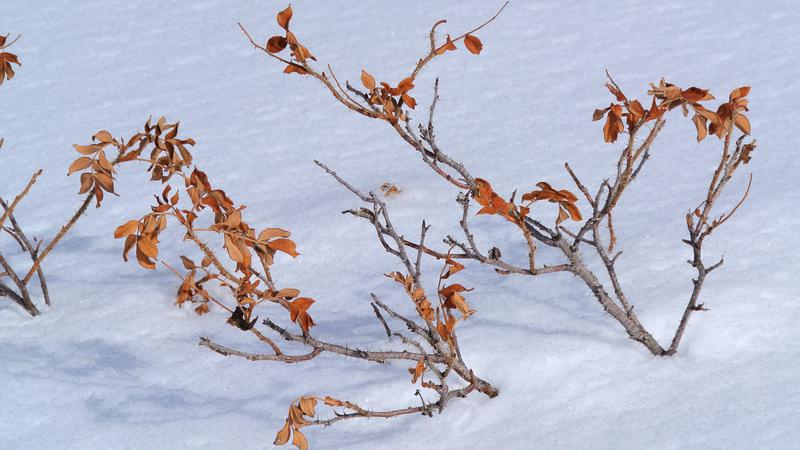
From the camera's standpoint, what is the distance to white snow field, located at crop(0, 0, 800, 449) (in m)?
1.71

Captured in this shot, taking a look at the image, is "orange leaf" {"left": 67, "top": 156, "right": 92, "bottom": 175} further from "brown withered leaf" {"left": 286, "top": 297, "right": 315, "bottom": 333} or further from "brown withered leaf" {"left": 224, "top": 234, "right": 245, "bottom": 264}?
"brown withered leaf" {"left": 286, "top": 297, "right": 315, "bottom": 333}

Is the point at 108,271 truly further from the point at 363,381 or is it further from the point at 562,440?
the point at 562,440

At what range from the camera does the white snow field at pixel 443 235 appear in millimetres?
1712

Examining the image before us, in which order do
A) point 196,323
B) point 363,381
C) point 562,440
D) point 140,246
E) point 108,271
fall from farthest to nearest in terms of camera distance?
point 108,271 < point 196,323 < point 363,381 < point 562,440 < point 140,246

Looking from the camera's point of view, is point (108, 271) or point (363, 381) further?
point (108, 271)

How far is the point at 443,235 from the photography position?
2.44 metres

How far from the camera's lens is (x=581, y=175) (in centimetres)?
268

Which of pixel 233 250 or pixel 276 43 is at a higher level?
pixel 276 43

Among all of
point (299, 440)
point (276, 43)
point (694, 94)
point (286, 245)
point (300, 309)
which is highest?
point (276, 43)

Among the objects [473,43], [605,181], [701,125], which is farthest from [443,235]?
[701,125]

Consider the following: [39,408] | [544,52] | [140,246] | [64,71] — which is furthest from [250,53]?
[140,246]

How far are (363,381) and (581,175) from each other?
1.14 m

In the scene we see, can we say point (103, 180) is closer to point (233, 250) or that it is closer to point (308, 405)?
point (233, 250)

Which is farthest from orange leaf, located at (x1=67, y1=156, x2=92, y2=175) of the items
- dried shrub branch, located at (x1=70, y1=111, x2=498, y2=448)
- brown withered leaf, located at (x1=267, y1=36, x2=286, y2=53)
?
brown withered leaf, located at (x1=267, y1=36, x2=286, y2=53)
